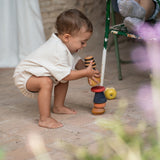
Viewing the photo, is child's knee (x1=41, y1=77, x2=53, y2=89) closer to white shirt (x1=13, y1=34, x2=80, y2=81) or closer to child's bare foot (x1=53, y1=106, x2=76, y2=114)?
white shirt (x1=13, y1=34, x2=80, y2=81)

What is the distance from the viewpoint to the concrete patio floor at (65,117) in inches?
58.3

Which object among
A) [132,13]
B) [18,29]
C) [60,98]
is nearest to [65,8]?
[18,29]

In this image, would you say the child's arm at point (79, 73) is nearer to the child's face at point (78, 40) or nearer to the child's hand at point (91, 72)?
the child's hand at point (91, 72)

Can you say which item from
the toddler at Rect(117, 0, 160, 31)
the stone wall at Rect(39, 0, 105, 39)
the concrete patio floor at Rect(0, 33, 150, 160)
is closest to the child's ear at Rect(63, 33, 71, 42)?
the concrete patio floor at Rect(0, 33, 150, 160)

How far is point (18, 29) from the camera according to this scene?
13.1ft

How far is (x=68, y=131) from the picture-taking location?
1683 millimetres


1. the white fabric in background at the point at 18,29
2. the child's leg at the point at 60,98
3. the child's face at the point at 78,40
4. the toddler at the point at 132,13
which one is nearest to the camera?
the child's face at the point at 78,40

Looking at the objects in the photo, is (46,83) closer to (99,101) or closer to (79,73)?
(79,73)

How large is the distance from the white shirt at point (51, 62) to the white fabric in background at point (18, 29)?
2.11m

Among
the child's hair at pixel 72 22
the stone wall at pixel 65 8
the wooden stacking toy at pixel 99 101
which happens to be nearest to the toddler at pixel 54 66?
the child's hair at pixel 72 22

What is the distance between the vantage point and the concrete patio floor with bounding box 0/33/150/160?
1480 millimetres

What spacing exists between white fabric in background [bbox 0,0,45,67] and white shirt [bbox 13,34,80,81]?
211 cm

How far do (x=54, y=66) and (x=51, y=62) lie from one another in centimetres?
3

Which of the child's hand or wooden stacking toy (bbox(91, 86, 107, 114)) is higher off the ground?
the child's hand
